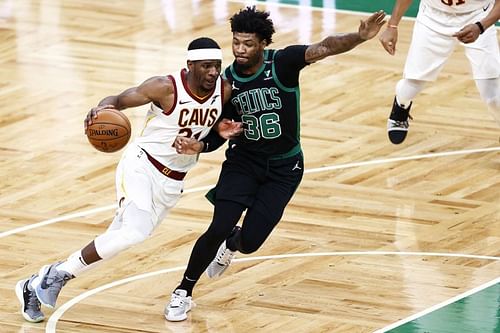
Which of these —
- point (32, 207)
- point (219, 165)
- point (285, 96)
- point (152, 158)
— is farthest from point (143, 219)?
point (219, 165)

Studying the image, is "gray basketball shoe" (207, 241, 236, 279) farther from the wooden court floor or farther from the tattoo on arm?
the tattoo on arm

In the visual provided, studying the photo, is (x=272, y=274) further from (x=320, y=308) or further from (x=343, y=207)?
(x=343, y=207)

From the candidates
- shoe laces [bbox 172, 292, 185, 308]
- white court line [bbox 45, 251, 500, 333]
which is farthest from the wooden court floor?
shoe laces [bbox 172, 292, 185, 308]

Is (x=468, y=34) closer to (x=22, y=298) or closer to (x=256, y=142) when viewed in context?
(x=256, y=142)

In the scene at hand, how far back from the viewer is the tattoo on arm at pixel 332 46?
843cm

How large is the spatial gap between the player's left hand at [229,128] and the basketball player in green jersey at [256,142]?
92 mm

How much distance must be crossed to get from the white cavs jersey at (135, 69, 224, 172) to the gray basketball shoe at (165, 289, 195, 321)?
752 mm

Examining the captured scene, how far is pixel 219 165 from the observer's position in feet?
39.5

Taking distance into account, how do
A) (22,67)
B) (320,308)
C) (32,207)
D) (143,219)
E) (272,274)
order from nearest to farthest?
(143,219)
(320,308)
(272,274)
(32,207)
(22,67)

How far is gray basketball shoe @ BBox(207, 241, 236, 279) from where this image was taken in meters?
9.18

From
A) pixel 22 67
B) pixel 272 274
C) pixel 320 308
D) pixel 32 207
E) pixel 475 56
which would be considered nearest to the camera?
pixel 320 308

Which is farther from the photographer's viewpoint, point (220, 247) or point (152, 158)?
point (220, 247)

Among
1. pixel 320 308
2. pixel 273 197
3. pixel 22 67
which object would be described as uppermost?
pixel 273 197

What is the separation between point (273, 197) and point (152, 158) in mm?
775
